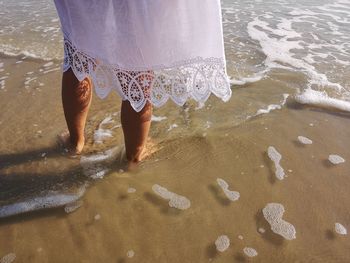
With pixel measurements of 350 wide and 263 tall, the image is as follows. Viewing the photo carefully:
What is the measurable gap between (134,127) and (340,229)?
1076mm

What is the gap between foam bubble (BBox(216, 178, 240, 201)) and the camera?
185cm

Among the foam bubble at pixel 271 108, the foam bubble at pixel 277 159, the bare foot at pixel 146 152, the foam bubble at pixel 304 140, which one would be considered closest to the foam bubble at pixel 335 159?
the foam bubble at pixel 304 140

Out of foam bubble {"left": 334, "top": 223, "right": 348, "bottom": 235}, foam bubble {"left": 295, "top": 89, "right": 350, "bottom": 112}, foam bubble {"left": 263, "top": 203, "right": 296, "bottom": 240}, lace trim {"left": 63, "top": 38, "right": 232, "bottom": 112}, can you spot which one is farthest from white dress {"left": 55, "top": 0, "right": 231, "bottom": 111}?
foam bubble {"left": 295, "top": 89, "right": 350, "bottom": 112}

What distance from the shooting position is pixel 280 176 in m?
1.99

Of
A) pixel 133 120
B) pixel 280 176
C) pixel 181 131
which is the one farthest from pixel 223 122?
pixel 133 120

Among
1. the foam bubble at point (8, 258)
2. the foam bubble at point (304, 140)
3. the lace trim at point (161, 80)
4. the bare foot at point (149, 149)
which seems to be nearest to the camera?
the foam bubble at point (8, 258)

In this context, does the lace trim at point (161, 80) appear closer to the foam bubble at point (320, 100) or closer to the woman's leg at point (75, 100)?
the woman's leg at point (75, 100)

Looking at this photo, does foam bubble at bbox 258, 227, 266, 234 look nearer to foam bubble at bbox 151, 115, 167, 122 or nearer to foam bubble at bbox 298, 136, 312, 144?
foam bubble at bbox 298, 136, 312, 144

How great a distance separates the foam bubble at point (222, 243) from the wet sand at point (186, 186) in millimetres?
23

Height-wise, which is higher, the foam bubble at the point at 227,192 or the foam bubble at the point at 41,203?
the foam bubble at the point at 41,203

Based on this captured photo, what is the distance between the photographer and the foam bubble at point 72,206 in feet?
5.83

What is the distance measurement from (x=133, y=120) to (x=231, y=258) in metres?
0.80

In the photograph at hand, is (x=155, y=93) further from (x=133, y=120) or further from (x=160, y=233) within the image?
(x=160, y=233)

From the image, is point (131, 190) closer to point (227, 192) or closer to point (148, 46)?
point (227, 192)
